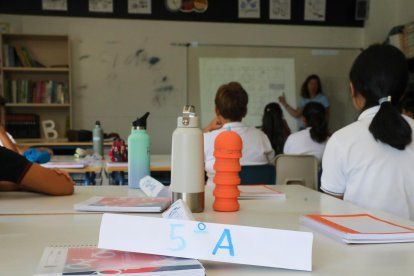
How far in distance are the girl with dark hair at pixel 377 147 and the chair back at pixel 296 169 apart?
1.10 metres

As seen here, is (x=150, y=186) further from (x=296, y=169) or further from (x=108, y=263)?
(x=296, y=169)

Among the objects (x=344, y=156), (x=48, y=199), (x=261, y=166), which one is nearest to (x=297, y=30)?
(x=261, y=166)

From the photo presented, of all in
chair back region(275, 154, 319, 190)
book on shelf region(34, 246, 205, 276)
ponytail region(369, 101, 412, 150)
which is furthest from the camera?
chair back region(275, 154, 319, 190)

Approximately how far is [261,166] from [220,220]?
1524mm

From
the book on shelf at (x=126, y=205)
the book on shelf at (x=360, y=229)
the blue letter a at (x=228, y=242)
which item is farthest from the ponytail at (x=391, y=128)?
the blue letter a at (x=228, y=242)

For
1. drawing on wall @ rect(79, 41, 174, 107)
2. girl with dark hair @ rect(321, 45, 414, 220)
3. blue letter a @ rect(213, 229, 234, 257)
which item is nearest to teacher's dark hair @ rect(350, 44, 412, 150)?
girl with dark hair @ rect(321, 45, 414, 220)

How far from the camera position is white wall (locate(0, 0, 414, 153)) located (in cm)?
536

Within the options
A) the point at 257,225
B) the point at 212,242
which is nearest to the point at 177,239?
the point at 212,242

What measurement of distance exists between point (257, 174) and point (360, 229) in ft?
5.29

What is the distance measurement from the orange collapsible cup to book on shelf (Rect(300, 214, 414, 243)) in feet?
0.65

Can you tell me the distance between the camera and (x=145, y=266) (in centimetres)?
69

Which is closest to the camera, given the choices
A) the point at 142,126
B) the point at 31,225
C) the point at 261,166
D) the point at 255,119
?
the point at 31,225

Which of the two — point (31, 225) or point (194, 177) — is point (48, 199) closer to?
point (31, 225)

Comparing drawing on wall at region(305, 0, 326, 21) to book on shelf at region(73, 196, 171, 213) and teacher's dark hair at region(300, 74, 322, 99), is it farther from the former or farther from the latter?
book on shelf at region(73, 196, 171, 213)
